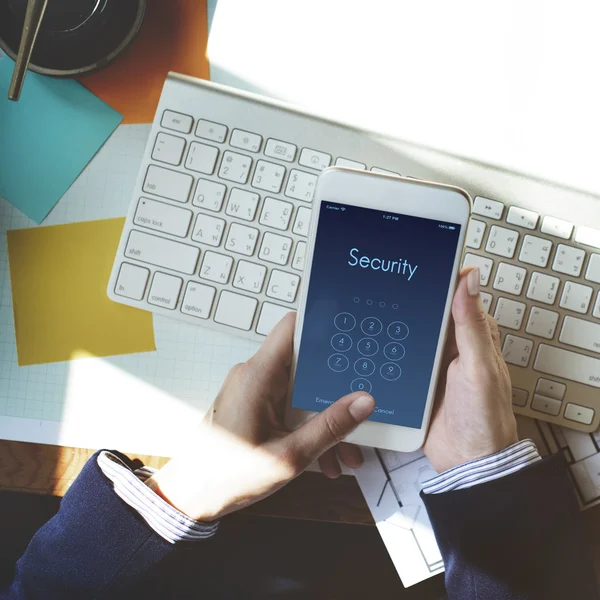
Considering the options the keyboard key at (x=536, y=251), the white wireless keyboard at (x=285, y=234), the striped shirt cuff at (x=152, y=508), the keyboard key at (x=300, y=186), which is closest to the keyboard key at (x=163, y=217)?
the white wireless keyboard at (x=285, y=234)

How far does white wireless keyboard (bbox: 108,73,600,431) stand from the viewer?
579mm

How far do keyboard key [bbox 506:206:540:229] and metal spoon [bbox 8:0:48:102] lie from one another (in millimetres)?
469

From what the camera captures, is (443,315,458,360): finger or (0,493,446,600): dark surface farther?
(0,493,446,600): dark surface

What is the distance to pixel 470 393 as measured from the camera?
53cm

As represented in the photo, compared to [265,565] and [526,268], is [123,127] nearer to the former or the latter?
[526,268]

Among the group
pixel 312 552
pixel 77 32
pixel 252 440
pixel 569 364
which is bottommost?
pixel 312 552

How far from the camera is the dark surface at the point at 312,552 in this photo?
2.46 ft

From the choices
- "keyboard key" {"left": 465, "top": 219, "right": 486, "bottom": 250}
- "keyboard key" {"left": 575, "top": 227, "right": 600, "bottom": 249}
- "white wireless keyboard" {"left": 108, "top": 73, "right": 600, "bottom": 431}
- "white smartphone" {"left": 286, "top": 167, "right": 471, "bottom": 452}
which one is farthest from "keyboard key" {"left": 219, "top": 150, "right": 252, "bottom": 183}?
"keyboard key" {"left": 575, "top": 227, "right": 600, "bottom": 249}

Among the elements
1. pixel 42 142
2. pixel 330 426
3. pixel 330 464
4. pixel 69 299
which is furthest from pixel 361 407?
pixel 42 142

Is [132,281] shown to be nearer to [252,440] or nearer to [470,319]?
[252,440]

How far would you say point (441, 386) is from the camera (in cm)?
57

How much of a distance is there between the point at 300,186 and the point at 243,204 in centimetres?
6

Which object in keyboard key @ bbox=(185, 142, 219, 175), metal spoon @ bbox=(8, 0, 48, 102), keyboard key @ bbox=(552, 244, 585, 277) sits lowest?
keyboard key @ bbox=(552, 244, 585, 277)

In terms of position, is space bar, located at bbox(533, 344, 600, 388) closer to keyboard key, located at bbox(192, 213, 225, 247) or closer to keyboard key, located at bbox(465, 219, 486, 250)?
keyboard key, located at bbox(465, 219, 486, 250)
